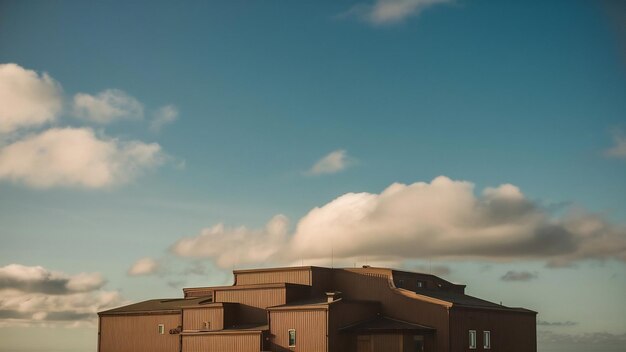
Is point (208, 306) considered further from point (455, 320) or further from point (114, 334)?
point (455, 320)

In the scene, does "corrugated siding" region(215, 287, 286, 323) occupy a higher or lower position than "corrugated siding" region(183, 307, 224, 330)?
higher

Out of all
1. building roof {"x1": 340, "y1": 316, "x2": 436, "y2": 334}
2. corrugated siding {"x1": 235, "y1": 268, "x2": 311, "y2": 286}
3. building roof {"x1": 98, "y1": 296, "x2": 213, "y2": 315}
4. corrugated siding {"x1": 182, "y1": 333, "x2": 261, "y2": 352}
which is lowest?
corrugated siding {"x1": 182, "y1": 333, "x2": 261, "y2": 352}

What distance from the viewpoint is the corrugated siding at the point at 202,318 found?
263ft

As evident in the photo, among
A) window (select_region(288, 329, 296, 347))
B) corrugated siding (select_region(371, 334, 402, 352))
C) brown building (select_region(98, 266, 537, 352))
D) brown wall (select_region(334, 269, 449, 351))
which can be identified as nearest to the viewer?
corrugated siding (select_region(371, 334, 402, 352))

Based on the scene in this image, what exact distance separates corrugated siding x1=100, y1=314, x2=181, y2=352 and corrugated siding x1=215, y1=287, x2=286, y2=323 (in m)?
7.49

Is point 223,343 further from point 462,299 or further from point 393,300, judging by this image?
point 462,299

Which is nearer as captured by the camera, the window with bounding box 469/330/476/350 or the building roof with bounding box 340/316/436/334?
the building roof with bounding box 340/316/436/334

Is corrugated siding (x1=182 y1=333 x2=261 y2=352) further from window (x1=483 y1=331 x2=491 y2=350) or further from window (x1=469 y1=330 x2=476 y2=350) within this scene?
window (x1=483 y1=331 x2=491 y2=350)

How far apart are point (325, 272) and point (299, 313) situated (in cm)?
1067

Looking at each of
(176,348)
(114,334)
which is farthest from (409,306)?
(114,334)

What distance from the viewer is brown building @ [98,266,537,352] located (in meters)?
73.6

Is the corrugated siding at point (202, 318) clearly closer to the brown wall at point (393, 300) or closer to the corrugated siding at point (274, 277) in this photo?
the corrugated siding at point (274, 277)

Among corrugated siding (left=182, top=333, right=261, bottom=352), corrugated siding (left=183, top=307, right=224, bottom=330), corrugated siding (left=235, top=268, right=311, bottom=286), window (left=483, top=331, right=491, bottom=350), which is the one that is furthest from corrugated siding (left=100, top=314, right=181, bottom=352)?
window (left=483, top=331, right=491, bottom=350)

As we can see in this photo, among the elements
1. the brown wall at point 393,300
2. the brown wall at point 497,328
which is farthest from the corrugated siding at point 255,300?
the brown wall at point 497,328
